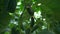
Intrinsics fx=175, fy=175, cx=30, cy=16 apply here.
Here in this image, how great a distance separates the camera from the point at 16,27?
4.38ft

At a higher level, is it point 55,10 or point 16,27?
point 55,10

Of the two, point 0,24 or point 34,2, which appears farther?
point 34,2

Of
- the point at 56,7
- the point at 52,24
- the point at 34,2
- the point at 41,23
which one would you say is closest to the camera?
the point at 56,7

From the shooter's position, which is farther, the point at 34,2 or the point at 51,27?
the point at 34,2

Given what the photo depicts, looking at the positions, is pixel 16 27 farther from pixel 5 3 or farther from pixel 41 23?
pixel 5 3

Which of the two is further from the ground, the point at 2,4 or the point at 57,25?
the point at 2,4

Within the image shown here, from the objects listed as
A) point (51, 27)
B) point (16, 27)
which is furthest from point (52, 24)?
point (16, 27)

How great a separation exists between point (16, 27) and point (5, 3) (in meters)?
0.34

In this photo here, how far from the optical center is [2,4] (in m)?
1.04

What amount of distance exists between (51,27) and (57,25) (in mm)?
Result: 43

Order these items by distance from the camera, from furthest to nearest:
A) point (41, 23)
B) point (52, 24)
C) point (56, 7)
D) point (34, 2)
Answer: point (34, 2) → point (41, 23) → point (52, 24) → point (56, 7)

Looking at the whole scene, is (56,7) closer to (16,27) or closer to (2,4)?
(2,4)

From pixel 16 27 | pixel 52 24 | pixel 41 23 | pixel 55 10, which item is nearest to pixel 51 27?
pixel 52 24

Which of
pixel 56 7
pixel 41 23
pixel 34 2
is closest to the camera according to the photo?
pixel 56 7
